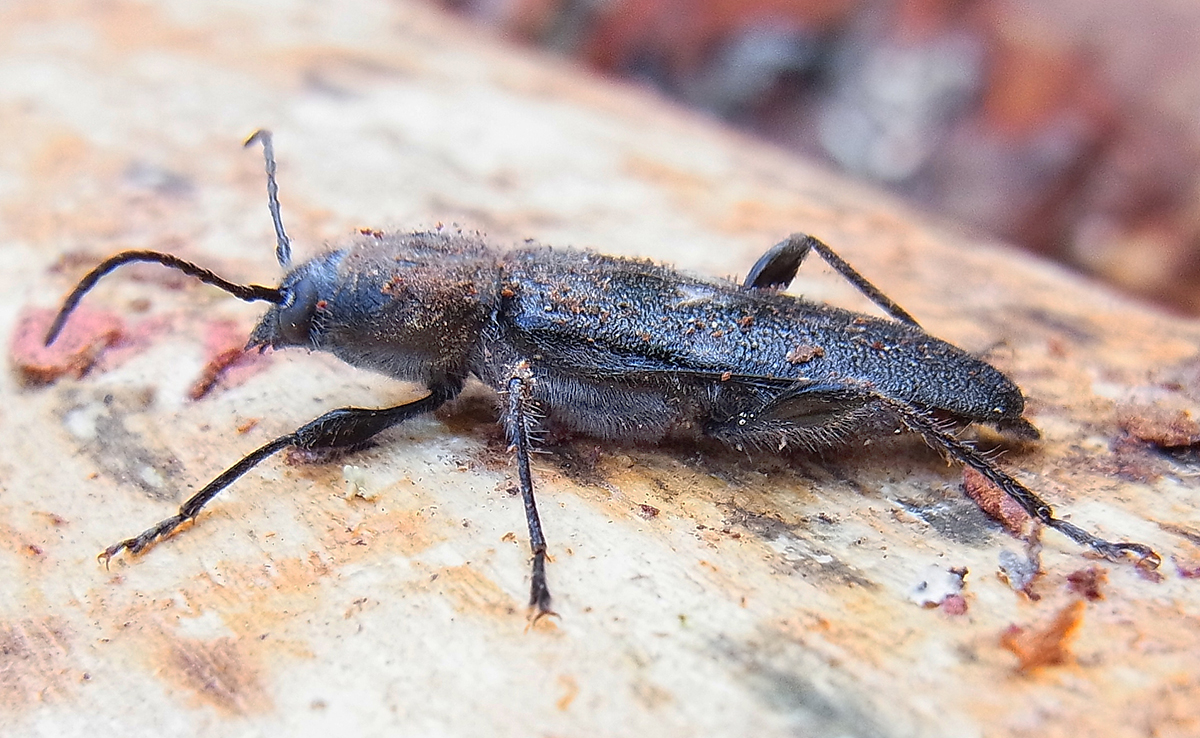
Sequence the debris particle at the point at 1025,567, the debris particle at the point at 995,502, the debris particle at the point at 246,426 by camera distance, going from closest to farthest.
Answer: the debris particle at the point at 1025,567
the debris particle at the point at 995,502
the debris particle at the point at 246,426

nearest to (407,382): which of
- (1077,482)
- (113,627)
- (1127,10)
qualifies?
(113,627)

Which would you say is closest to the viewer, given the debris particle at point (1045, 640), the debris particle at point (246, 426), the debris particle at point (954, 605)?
the debris particle at point (1045, 640)

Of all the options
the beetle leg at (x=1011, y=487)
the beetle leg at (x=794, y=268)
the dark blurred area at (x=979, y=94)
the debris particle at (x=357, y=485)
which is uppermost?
the dark blurred area at (x=979, y=94)

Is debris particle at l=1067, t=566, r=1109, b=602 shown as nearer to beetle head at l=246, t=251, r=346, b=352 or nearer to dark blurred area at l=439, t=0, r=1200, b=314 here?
beetle head at l=246, t=251, r=346, b=352

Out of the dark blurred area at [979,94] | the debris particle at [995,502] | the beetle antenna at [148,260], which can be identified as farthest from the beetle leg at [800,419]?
the dark blurred area at [979,94]

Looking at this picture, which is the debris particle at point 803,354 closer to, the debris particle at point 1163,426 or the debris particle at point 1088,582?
the debris particle at point 1088,582
